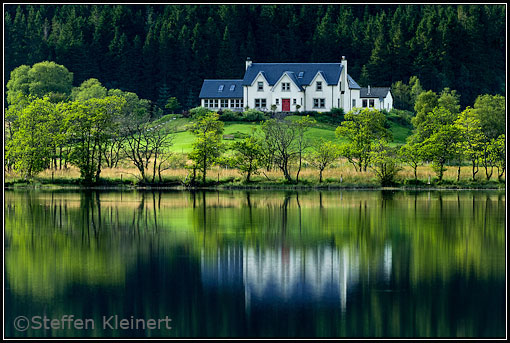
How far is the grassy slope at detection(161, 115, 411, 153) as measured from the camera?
258ft

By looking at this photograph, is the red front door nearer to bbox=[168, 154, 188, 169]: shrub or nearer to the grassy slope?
the grassy slope

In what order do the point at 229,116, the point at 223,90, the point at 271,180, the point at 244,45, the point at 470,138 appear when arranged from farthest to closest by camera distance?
the point at 244,45 → the point at 223,90 → the point at 229,116 → the point at 470,138 → the point at 271,180

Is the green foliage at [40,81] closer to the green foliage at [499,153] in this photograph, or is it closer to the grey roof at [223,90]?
the grey roof at [223,90]

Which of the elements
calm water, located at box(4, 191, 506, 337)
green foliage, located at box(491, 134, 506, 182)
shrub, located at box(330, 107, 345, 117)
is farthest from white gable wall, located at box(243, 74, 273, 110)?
calm water, located at box(4, 191, 506, 337)

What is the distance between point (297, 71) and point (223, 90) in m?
8.75

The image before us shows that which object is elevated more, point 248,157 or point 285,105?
point 285,105

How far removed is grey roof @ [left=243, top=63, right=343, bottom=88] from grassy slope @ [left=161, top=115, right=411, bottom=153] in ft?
29.6

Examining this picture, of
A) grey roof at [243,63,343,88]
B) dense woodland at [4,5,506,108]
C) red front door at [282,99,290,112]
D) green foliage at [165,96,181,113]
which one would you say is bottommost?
red front door at [282,99,290,112]

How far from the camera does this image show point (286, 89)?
94250 millimetres

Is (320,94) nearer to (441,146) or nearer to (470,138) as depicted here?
(470,138)

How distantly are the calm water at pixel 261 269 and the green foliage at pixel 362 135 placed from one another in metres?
15.8

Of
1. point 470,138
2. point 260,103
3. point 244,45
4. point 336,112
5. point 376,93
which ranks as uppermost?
point 244,45

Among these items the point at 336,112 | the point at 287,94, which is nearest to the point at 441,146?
the point at 336,112

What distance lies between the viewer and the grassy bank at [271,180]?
193 feet
